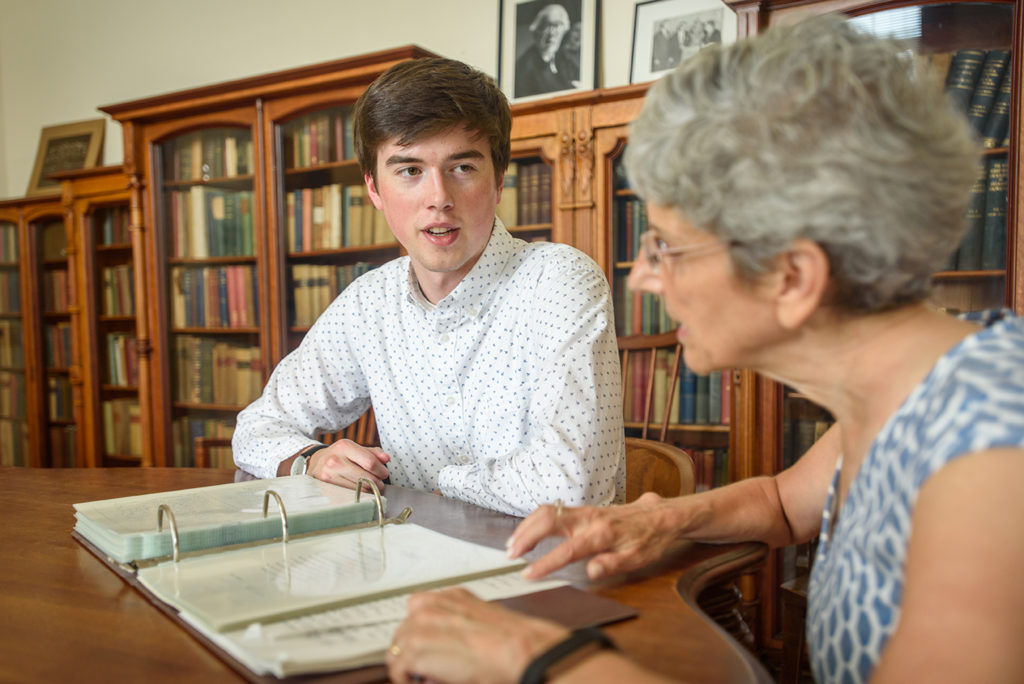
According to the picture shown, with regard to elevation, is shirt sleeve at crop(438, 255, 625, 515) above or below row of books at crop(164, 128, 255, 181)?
below

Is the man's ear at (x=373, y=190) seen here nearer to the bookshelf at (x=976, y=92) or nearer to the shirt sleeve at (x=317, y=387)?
the shirt sleeve at (x=317, y=387)

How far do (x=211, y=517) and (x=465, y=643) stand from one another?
53cm

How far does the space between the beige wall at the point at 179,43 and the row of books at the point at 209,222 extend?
84 centimetres

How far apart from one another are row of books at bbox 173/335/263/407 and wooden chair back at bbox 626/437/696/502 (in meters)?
2.02

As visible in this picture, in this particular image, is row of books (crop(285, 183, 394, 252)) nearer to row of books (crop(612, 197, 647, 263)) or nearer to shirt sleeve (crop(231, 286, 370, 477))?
row of books (crop(612, 197, 647, 263))

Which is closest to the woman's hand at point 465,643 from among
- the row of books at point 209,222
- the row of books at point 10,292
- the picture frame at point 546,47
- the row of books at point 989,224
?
the row of books at point 989,224

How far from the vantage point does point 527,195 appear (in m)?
2.91

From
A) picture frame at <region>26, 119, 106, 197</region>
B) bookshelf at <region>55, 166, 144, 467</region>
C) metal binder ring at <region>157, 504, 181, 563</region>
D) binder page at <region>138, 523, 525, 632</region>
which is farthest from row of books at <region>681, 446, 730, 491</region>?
picture frame at <region>26, 119, 106, 197</region>

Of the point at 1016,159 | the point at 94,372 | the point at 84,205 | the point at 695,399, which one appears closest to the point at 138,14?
the point at 84,205

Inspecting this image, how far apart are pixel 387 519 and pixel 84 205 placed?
3558 millimetres

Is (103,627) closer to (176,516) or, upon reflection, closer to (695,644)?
(176,516)

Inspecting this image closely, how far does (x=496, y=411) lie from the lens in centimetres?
156

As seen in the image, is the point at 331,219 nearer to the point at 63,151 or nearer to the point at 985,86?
the point at 985,86

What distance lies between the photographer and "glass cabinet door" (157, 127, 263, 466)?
337 cm
